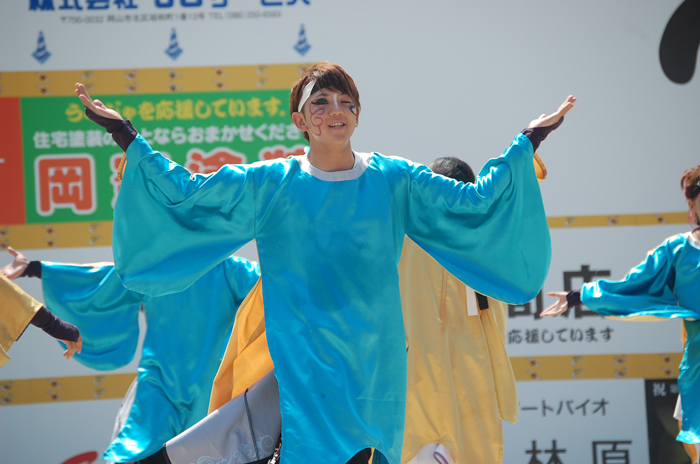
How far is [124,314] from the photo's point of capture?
3814mm

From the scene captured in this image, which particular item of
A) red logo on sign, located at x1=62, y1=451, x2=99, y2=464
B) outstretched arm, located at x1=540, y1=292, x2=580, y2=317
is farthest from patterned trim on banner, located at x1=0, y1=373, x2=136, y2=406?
outstretched arm, located at x1=540, y1=292, x2=580, y2=317

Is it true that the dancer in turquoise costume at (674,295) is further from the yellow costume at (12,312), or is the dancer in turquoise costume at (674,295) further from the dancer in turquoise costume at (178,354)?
the yellow costume at (12,312)

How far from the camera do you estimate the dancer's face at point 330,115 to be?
2.14 meters

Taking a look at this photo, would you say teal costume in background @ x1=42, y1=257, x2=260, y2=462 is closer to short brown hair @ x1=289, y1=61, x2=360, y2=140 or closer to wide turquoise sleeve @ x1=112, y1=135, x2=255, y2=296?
wide turquoise sleeve @ x1=112, y1=135, x2=255, y2=296

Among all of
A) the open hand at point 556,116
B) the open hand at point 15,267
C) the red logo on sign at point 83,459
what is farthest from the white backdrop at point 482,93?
the open hand at point 556,116

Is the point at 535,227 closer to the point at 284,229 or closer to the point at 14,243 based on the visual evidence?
the point at 284,229

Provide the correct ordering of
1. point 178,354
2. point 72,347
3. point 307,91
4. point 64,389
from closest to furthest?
point 307,91
point 178,354
point 72,347
point 64,389

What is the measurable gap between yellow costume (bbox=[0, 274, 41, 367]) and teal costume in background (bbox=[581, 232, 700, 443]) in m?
2.70

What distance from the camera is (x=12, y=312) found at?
346 centimetres

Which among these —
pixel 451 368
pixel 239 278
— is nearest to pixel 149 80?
pixel 239 278

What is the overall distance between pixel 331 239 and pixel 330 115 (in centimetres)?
37

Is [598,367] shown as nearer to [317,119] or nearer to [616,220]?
[616,220]

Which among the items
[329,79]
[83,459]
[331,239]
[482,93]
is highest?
[482,93]

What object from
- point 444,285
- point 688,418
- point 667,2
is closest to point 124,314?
point 444,285
